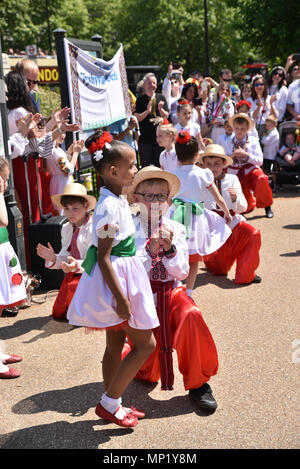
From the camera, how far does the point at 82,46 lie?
27.2ft

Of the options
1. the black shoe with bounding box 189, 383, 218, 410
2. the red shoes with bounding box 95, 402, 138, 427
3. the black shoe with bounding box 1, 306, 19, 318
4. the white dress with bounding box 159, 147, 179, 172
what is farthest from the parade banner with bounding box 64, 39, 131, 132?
the red shoes with bounding box 95, 402, 138, 427

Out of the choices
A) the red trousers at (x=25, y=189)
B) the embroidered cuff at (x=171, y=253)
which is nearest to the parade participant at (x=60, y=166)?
the red trousers at (x=25, y=189)

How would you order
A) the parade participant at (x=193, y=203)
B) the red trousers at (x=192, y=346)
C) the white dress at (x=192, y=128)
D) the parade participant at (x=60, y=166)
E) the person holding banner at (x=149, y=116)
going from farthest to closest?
the person holding banner at (x=149, y=116) → the white dress at (x=192, y=128) → the parade participant at (x=60, y=166) → the parade participant at (x=193, y=203) → the red trousers at (x=192, y=346)

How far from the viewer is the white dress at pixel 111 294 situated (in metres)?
3.42

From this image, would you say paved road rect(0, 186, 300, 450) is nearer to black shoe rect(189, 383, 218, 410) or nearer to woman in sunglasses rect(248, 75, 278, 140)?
black shoe rect(189, 383, 218, 410)

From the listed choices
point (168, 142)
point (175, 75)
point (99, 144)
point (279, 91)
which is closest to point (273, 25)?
point (279, 91)

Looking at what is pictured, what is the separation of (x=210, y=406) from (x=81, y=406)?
2.72 ft

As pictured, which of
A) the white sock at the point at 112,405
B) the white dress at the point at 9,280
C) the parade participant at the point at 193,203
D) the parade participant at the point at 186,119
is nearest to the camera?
the white sock at the point at 112,405

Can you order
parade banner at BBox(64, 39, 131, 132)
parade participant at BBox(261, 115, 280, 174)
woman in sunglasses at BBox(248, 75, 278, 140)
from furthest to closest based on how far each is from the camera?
woman in sunglasses at BBox(248, 75, 278, 140), parade participant at BBox(261, 115, 280, 174), parade banner at BBox(64, 39, 131, 132)

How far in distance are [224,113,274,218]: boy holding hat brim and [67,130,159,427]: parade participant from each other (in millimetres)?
5072

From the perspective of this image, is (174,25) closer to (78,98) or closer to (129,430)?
(78,98)

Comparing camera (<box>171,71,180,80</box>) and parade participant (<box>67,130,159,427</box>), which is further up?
camera (<box>171,71,180,80</box>)

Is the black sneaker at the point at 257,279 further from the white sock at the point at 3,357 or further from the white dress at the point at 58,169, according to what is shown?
the white sock at the point at 3,357

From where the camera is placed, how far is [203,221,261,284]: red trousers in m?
6.41
